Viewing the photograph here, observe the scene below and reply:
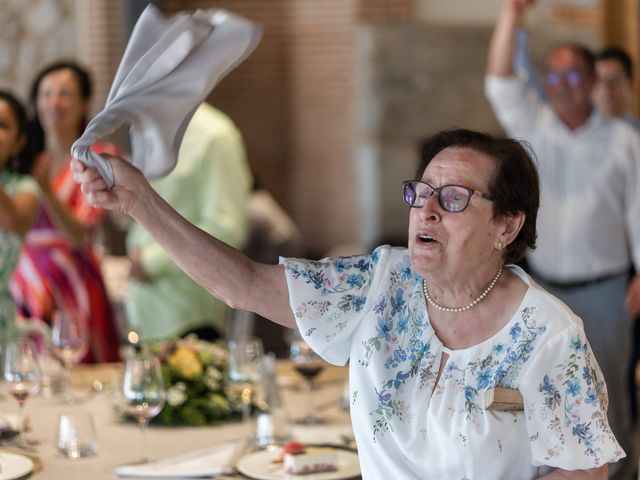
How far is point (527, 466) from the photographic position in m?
2.25

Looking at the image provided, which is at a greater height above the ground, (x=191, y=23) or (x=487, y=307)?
(x=191, y=23)

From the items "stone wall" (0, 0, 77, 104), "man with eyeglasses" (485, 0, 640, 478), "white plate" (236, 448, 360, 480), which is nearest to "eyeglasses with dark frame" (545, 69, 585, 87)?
"man with eyeglasses" (485, 0, 640, 478)

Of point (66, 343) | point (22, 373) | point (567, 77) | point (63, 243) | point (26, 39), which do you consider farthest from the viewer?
point (26, 39)

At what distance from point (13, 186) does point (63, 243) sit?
1.46 feet

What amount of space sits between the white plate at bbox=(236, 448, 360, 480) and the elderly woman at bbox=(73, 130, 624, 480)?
0.34 meters

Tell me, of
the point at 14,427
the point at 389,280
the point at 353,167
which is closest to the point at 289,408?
the point at 14,427

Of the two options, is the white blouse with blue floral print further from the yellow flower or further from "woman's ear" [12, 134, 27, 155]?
"woman's ear" [12, 134, 27, 155]

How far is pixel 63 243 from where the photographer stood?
476cm

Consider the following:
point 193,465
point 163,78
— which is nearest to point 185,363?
point 193,465

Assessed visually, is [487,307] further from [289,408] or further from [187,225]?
[289,408]

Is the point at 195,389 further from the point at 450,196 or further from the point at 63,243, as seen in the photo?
the point at 63,243

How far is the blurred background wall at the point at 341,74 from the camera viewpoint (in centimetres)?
796

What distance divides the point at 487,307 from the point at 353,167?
21.7 ft

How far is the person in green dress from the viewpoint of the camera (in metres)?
4.09
